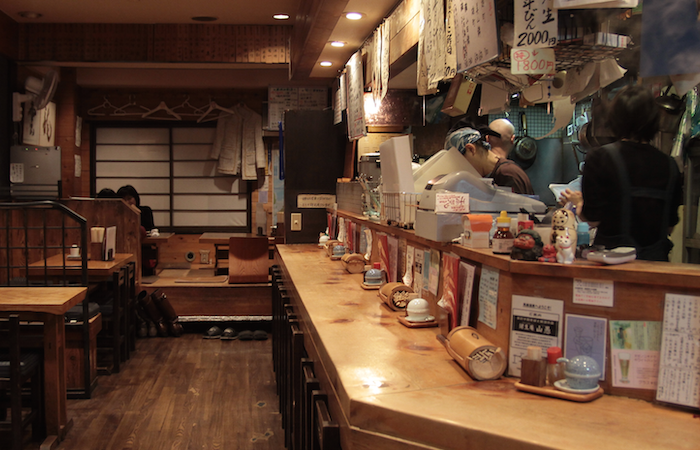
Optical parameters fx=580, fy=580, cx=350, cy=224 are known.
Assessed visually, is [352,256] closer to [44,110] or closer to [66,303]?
[66,303]

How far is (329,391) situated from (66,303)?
7.00 feet

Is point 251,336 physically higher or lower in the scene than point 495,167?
lower

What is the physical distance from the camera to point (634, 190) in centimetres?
199

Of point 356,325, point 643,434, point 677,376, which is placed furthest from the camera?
point 356,325

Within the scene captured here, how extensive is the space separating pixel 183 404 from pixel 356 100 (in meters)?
2.50

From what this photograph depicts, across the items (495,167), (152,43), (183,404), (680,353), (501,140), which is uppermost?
(152,43)

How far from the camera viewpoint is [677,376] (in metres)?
1.26

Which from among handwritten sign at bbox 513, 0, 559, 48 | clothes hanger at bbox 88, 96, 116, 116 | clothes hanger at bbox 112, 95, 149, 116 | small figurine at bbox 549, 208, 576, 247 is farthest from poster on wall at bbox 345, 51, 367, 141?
clothes hanger at bbox 88, 96, 116, 116

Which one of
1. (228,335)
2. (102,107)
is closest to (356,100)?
(228,335)

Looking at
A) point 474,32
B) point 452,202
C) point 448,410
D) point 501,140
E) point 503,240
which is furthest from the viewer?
point 501,140

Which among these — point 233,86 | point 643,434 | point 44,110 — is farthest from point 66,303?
point 233,86

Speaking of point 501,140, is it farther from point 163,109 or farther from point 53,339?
point 163,109

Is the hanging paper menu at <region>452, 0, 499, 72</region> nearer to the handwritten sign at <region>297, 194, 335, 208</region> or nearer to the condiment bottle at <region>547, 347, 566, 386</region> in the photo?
the condiment bottle at <region>547, 347, 566, 386</region>

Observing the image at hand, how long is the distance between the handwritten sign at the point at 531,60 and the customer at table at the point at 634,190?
389 mm
